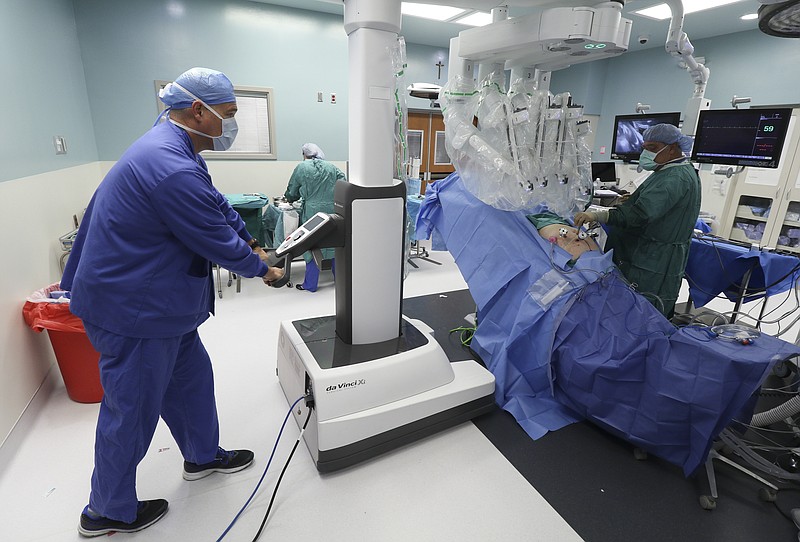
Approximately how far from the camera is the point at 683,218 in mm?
2322

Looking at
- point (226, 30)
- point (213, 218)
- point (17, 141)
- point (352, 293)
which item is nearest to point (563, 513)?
point (352, 293)

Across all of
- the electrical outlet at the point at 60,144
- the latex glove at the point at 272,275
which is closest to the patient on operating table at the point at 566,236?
the latex glove at the point at 272,275

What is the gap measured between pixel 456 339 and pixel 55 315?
2.23 metres

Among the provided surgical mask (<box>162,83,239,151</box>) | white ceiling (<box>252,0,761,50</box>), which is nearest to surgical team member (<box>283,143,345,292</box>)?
white ceiling (<box>252,0,761,50</box>)

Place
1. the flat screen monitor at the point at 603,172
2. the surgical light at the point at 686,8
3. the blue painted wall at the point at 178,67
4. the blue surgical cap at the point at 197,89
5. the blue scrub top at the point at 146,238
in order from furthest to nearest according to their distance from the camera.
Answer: the flat screen monitor at the point at 603,172 → the surgical light at the point at 686,8 → the blue painted wall at the point at 178,67 → the blue surgical cap at the point at 197,89 → the blue scrub top at the point at 146,238

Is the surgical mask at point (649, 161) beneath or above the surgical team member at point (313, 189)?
above

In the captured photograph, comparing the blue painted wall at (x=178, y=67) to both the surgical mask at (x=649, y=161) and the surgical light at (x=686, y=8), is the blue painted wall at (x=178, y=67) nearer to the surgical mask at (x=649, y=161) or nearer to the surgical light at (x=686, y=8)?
the surgical light at (x=686, y=8)

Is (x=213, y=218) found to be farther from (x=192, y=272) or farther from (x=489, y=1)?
(x=489, y=1)

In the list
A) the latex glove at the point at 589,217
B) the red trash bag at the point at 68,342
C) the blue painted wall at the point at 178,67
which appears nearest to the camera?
the red trash bag at the point at 68,342

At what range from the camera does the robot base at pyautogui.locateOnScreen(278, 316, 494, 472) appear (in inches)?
64.1

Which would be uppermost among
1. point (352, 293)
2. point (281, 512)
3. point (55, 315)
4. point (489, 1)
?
point (489, 1)

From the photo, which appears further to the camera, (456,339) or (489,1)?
(456,339)

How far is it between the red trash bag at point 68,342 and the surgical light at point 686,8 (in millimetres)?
5486

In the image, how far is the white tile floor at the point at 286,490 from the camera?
1.45 m
